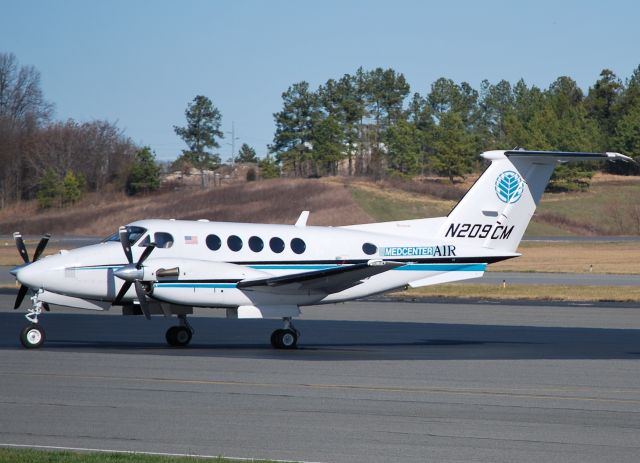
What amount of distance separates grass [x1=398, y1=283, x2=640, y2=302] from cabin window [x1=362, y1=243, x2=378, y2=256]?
14.7m

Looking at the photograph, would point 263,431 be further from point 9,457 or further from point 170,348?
point 170,348

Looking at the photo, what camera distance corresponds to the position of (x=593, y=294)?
37000 millimetres

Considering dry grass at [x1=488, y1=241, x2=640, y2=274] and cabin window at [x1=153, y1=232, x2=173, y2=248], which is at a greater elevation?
cabin window at [x1=153, y1=232, x2=173, y2=248]

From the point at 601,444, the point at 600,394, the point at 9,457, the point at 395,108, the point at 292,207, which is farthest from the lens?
the point at 395,108

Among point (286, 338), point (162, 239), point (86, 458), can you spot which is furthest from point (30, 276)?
point (86, 458)

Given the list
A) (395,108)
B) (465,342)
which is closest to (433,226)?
(465,342)

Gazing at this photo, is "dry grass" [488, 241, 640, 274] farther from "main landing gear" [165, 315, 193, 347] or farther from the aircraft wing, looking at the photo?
"main landing gear" [165, 315, 193, 347]

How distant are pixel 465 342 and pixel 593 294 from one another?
1640cm

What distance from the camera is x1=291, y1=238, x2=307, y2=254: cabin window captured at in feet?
70.7

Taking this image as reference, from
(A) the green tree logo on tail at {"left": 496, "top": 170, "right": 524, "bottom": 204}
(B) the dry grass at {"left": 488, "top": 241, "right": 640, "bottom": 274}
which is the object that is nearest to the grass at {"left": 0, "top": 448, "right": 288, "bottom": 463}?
(A) the green tree logo on tail at {"left": 496, "top": 170, "right": 524, "bottom": 204}

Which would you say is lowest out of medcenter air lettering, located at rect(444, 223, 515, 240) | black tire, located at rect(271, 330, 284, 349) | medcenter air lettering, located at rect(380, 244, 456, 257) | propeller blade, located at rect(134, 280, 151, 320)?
black tire, located at rect(271, 330, 284, 349)

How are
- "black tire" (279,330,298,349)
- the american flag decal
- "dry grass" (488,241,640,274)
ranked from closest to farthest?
"black tire" (279,330,298,349)
the american flag decal
"dry grass" (488,241,640,274)

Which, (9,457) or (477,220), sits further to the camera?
(477,220)

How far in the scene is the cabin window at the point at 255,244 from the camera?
69.5 feet
